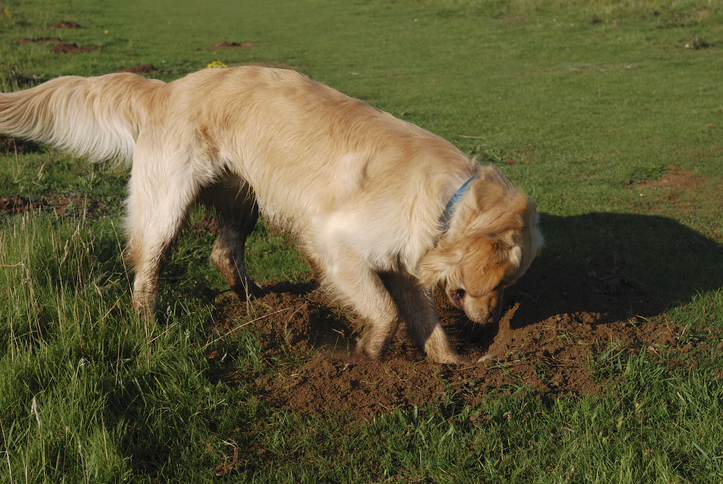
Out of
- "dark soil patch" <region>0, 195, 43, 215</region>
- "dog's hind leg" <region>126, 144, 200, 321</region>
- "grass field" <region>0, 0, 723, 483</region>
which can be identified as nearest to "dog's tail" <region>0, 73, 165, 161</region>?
"dog's hind leg" <region>126, 144, 200, 321</region>

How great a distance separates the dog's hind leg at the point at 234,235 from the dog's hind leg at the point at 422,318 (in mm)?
1301

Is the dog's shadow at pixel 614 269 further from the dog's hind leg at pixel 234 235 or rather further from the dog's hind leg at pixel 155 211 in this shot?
the dog's hind leg at pixel 155 211

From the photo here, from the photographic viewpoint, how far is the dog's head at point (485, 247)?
3.61 metres

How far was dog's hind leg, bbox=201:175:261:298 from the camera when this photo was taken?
4.88 m

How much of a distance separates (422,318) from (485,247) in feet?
3.11

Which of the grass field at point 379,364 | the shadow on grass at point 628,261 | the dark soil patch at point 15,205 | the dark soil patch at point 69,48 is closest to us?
the grass field at point 379,364

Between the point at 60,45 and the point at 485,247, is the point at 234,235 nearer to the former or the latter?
the point at 485,247

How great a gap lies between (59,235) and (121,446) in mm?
2243

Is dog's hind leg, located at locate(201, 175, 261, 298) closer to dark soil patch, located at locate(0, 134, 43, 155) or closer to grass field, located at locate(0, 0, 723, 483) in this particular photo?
grass field, located at locate(0, 0, 723, 483)

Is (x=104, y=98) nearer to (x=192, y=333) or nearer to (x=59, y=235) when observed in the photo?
(x=59, y=235)

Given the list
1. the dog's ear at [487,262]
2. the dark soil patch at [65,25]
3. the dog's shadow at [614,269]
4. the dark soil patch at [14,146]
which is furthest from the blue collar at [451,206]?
the dark soil patch at [65,25]

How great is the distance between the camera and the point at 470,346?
185 inches

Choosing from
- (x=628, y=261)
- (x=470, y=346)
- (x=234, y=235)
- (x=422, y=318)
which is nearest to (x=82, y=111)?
(x=234, y=235)

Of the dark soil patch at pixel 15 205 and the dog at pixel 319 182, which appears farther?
the dark soil patch at pixel 15 205
